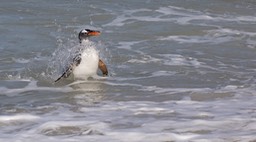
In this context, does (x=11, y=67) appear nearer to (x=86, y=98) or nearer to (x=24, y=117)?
(x=86, y=98)

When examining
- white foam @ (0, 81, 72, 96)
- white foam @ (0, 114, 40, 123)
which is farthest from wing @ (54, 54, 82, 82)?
white foam @ (0, 114, 40, 123)

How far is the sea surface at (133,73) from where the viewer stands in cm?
663

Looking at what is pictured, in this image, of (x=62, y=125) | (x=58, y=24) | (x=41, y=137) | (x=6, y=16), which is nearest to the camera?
(x=41, y=137)

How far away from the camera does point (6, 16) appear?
16.2 m

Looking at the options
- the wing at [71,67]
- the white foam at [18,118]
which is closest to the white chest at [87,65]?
the wing at [71,67]

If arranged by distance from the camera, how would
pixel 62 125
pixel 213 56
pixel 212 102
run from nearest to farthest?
pixel 62 125 → pixel 212 102 → pixel 213 56

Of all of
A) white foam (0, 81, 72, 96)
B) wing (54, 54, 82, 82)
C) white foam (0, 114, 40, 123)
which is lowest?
white foam (0, 114, 40, 123)

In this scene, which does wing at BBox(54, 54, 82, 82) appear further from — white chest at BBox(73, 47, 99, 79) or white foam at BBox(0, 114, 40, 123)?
white foam at BBox(0, 114, 40, 123)

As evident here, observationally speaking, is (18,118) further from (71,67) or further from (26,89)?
(71,67)

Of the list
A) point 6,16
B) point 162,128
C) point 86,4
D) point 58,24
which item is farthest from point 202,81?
point 86,4

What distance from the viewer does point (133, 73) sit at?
1030cm

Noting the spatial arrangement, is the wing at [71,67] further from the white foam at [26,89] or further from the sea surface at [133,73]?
the white foam at [26,89]

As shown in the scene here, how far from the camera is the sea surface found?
6.63 metres

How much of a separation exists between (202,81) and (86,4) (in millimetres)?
9126
